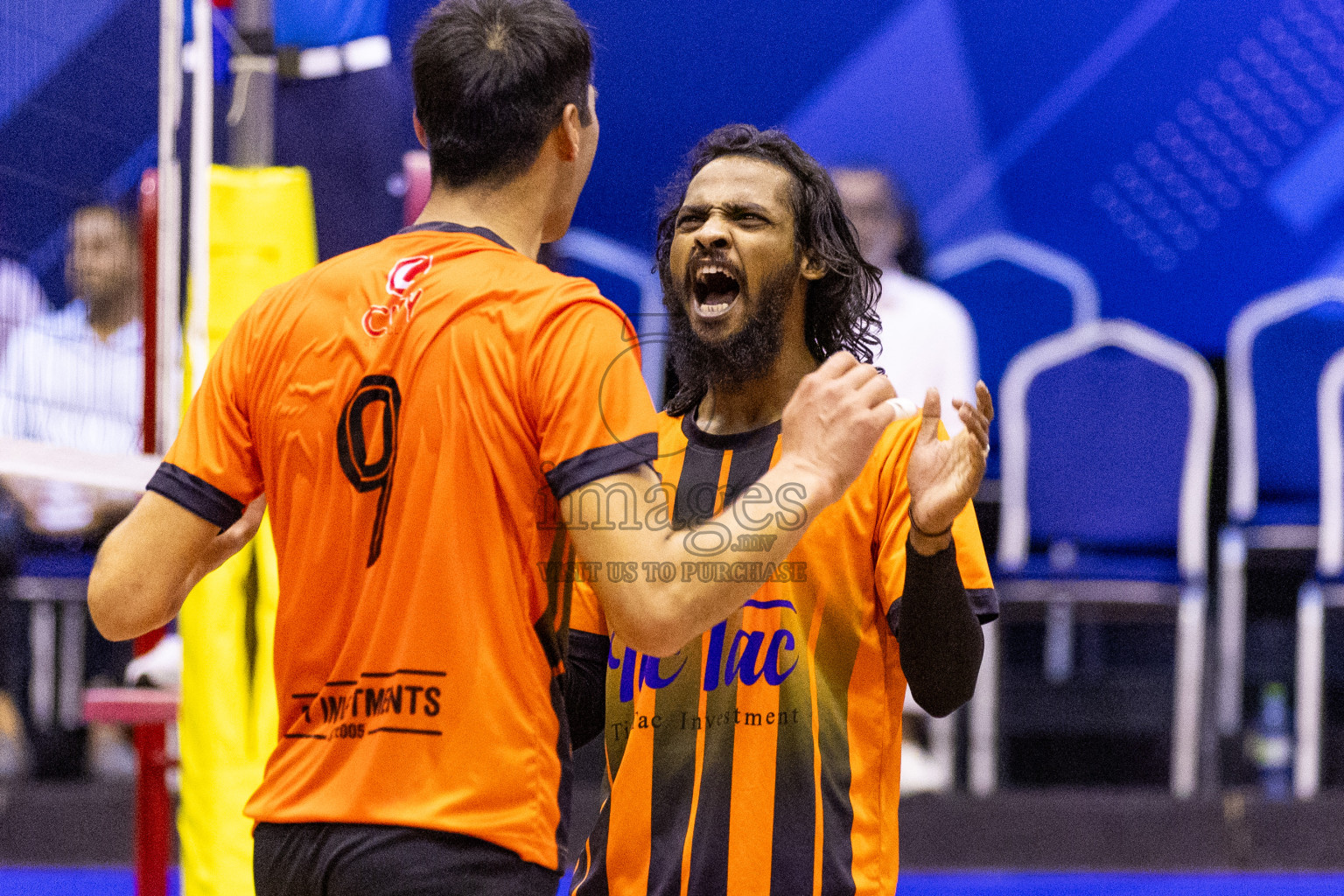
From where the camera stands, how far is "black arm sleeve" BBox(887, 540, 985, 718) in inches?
67.0

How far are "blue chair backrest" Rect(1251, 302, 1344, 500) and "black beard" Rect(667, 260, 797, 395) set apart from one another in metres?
3.66

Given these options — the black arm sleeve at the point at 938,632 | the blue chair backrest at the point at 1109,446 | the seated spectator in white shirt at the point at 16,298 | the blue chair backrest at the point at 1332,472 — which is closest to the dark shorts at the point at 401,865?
the black arm sleeve at the point at 938,632

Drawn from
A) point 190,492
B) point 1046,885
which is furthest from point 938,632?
point 1046,885

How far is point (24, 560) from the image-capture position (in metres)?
5.24

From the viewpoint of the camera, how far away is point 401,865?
134 cm

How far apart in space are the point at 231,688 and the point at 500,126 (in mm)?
2217

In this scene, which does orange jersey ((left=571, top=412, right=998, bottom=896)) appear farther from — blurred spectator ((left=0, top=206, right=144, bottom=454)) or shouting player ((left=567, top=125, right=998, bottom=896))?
blurred spectator ((left=0, top=206, right=144, bottom=454))

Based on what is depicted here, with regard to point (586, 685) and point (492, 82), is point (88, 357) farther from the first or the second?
point (492, 82)

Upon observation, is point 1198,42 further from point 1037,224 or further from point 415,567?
point 415,567

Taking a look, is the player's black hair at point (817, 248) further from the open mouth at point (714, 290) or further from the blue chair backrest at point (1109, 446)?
the blue chair backrest at point (1109, 446)

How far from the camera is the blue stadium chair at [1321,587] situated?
4840 mm

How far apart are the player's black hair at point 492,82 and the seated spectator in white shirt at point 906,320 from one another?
9.57 ft

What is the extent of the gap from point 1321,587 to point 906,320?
181 centimetres

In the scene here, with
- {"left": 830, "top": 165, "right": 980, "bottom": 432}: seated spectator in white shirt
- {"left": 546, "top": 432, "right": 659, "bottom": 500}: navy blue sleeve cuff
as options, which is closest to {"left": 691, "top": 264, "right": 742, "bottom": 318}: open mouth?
{"left": 546, "top": 432, "right": 659, "bottom": 500}: navy blue sleeve cuff
